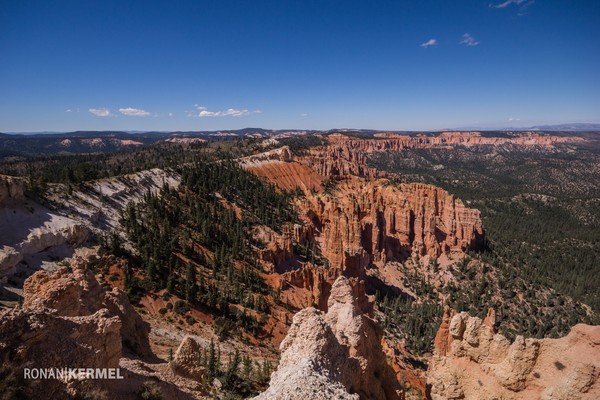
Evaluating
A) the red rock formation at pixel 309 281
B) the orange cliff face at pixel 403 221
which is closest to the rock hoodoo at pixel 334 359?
the red rock formation at pixel 309 281

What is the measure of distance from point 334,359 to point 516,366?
7947mm

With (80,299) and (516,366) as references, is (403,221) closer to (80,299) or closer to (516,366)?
(516,366)

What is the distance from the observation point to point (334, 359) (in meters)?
10.6

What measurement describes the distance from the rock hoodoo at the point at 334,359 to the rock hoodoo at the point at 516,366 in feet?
9.09

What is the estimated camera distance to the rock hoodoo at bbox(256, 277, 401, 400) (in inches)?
315

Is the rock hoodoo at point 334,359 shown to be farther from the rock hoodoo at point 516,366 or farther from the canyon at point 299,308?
the rock hoodoo at point 516,366

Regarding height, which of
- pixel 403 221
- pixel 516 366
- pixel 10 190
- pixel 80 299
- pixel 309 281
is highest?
pixel 10 190

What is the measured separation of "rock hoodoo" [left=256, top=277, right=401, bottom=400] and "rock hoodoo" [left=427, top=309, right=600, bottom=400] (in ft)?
9.09

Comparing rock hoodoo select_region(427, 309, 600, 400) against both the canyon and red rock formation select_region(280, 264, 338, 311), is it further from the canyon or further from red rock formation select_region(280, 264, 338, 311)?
red rock formation select_region(280, 264, 338, 311)

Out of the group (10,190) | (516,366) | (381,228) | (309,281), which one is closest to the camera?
(516,366)


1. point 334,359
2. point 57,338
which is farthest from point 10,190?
point 334,359

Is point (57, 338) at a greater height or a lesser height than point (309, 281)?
greater

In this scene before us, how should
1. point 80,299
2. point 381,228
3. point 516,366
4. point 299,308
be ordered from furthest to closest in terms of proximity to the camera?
point 381,228, point 299,308, point 80,299, point 516,366

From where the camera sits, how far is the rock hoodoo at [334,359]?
26.3 feet
